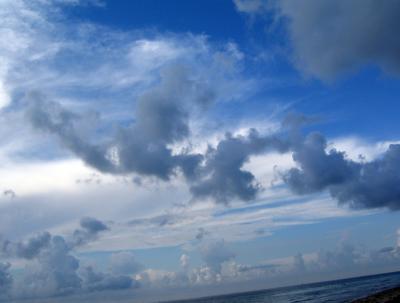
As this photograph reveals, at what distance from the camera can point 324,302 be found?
419 feet

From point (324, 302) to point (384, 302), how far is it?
46614 millimetres

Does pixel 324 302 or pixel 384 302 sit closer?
pixel 384 302

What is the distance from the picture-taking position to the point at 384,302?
83.8 meters
